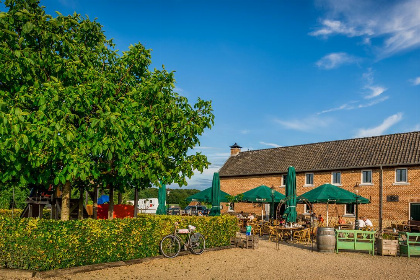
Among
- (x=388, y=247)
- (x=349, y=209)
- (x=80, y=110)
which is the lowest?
(x=388, y=247)

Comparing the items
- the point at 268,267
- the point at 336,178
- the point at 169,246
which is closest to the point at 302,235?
the point at 268,267

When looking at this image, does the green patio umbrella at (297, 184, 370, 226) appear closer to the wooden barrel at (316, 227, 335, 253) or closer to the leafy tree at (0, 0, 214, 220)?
the wooden barrel at (316, 227, 335, 253)

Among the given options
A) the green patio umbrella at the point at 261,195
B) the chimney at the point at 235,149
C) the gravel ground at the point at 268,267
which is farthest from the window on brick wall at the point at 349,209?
the chimney at the point at 235,149

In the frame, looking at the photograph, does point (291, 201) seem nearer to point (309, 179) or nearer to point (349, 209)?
point (349, 209)

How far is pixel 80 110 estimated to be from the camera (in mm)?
10203

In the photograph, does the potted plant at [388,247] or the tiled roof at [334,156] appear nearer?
the potted plant at [388,247]

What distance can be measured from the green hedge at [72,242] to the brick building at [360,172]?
2120 centimetres

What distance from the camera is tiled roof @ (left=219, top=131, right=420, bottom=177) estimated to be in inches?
1126

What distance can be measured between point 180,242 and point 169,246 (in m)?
0.76

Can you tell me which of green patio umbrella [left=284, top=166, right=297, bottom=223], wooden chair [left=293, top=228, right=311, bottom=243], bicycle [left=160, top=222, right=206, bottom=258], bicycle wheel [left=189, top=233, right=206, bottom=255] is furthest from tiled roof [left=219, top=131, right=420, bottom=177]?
bicycle [left=160, top=222, right=206, bottom=258]

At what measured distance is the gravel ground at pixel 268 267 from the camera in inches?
411

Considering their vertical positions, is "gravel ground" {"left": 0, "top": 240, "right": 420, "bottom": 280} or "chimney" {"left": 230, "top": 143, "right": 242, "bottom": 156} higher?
"chimney" {"left": 230, "top": 143, "right": 242, "bottom": 156}

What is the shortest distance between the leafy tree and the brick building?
2055cm

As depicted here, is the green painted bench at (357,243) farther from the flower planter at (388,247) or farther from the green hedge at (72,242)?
the green hedge at (72,242)
